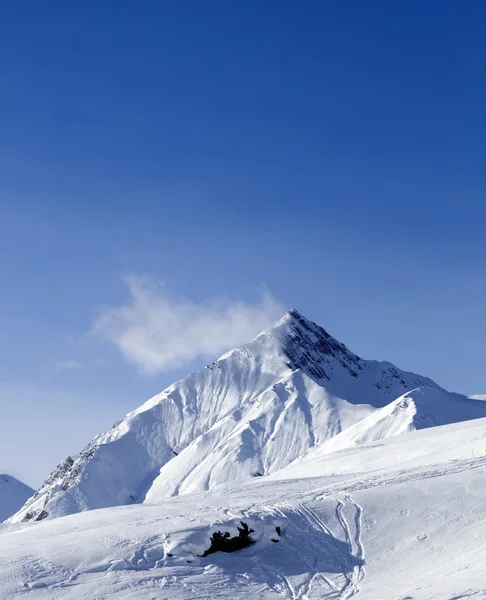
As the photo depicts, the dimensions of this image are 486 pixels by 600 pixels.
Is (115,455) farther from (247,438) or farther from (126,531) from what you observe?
(126,531)

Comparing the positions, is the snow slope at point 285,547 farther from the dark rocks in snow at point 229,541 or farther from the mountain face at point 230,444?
the mountain face at point 230,444

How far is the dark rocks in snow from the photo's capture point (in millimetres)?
31297

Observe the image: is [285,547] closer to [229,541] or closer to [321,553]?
[321,553]

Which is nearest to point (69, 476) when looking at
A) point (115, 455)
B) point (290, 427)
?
point (115, 455)

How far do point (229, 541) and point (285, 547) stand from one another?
8.94 ft

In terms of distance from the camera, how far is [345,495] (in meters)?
38.6

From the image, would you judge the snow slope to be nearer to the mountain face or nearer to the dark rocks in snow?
the dark rocks in snow

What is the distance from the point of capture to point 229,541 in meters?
31.7

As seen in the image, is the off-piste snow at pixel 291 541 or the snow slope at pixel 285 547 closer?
the snow slope at pixel 285 547

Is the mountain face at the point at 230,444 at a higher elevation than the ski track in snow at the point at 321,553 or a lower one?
higher

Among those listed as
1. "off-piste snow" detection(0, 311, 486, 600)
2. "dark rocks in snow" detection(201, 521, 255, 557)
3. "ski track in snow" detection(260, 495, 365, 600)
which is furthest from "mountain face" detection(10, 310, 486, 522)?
"dark rocks in snow" detection(201, 521, 255, 557)

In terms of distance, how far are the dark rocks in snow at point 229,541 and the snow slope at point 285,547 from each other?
0.32 metres

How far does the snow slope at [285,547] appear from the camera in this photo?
27.3 m

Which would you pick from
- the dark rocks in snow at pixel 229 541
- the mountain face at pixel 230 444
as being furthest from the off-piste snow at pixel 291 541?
the mountain face at pixel 230 444
